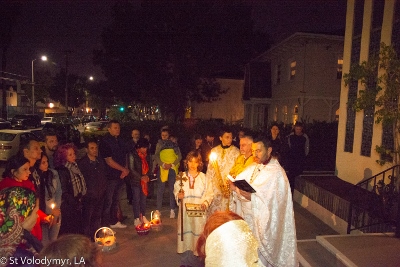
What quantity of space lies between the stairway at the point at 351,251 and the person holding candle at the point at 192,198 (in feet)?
6.31

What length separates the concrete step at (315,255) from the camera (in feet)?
17.1

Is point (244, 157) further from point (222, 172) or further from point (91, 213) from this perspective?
point (91, 213)

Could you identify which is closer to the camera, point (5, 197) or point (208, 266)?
point (208, 266)

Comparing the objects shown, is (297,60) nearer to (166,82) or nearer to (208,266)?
(166,82)

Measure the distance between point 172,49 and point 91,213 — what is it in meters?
17.2

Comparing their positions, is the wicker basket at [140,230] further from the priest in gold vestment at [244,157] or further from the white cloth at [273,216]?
the white cloth at [273,216]

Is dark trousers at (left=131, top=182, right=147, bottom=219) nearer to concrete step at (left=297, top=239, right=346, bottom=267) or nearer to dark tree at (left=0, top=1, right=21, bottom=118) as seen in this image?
concrete step at (left=297, top=239, right=346, bottom=267)

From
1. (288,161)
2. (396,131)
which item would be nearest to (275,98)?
(288,161)

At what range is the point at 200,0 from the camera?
21.7 metres

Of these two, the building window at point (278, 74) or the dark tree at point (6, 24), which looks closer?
the building window at point (278, 74)

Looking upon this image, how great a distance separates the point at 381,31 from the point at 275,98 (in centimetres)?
1340

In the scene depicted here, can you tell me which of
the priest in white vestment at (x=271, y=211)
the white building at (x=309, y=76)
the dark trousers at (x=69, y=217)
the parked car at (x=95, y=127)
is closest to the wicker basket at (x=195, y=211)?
the priest in white vestment at (x=271, y=211)

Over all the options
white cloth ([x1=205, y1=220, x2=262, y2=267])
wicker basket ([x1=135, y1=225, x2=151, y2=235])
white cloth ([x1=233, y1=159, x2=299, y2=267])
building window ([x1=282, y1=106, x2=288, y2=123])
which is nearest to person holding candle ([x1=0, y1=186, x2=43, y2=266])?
white cloth ([x1=205, y1=220, x2=262, y2=267])

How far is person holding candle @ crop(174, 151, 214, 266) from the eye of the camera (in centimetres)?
496
